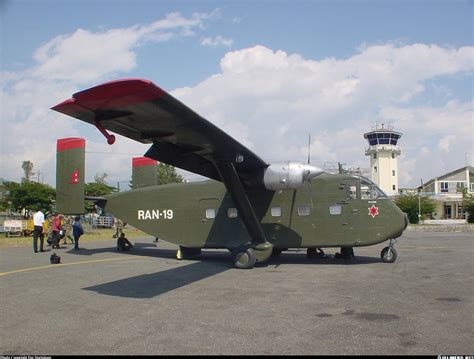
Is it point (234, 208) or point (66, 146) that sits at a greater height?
point (66, 146)

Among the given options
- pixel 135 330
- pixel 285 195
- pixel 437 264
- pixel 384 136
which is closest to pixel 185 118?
pixel 135 330

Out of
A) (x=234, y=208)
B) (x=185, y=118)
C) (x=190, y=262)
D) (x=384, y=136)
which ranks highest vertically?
(x=384, y=136)

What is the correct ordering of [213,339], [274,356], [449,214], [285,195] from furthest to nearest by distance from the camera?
[449,214], [285,195], [213,339], [274,356]

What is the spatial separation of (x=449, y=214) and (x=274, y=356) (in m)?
95.1

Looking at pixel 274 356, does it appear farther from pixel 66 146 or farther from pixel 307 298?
pixel 66 146

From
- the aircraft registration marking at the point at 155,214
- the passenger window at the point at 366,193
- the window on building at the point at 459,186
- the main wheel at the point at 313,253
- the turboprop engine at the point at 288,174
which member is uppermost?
the window on building at the point at 459,186

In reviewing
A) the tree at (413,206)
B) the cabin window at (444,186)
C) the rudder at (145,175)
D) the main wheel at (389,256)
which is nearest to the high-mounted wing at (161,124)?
the main wheel at (389,256)

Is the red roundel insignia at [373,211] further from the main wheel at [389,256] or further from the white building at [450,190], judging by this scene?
the white building at [450,190]

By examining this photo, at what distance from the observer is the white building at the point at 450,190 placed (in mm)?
86438

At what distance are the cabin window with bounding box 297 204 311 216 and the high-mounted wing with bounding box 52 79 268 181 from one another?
2.46 m

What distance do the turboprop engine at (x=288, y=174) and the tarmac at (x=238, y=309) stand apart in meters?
2.77

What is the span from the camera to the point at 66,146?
18844 millimetres

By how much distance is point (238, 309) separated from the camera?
8.15 metres

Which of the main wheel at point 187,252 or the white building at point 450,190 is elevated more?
the white building at point 450,190
